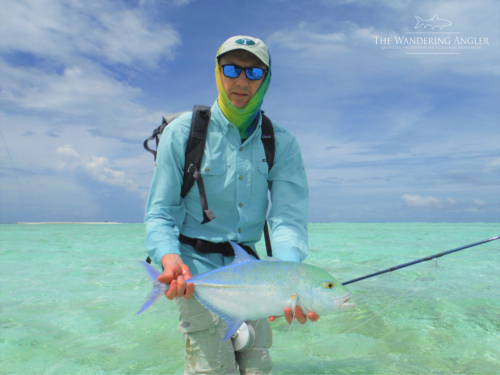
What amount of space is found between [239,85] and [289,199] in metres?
1.01

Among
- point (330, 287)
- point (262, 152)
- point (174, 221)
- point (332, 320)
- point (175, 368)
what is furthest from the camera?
point (332, 320)

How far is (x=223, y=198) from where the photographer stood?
8.81 feet

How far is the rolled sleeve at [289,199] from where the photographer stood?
2678 mm

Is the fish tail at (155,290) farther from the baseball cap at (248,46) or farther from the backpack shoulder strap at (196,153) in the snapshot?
the baseball cap at (248,46)

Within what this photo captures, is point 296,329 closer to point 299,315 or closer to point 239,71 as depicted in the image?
A: point 299,315

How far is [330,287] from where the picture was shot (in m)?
1.88

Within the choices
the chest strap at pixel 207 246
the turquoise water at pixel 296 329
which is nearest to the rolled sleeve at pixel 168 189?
the chest strap at pixel 207 246

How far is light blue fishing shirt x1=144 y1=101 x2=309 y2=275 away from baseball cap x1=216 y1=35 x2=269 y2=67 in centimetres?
48

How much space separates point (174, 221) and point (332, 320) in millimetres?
3410

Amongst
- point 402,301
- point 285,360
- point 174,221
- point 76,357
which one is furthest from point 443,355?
point 76,357

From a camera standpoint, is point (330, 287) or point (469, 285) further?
point (469, 285)

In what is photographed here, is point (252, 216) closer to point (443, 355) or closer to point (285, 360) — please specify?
point (285, 360)

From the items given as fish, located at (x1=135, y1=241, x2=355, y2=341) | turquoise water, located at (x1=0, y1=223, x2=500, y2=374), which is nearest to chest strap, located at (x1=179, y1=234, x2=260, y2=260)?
fish, located at (x1=135, y1=241, x2=355, y2=341)

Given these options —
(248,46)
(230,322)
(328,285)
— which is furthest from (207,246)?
(248,46)
